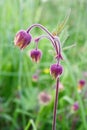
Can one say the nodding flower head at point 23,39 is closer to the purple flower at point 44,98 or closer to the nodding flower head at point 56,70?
the nodding flower head at point 56,70

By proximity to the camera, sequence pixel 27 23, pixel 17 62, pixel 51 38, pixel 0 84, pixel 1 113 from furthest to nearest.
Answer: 1. pixel 27 23
2. pixel 17 62
3. pixel 0 84
4. pixel 1 113
5. pixel 51 38

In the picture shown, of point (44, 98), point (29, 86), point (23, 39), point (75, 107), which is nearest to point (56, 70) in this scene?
point (23, 39)

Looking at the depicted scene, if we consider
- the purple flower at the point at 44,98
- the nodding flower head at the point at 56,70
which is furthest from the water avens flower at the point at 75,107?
the nodding flower head at the point at 56,70

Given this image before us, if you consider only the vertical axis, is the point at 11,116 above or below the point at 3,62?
below

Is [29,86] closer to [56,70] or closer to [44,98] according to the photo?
[44,98]

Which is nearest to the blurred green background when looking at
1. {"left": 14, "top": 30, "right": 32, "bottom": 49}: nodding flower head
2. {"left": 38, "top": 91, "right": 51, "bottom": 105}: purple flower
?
{"left": 38, "top": 91, "right": 51, "bottom": 105}: purple flower

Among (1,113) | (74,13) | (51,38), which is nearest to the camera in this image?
(51,38)

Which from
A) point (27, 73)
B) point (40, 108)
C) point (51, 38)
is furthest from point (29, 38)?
point (27, 73)

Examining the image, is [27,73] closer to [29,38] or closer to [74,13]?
[29,38]

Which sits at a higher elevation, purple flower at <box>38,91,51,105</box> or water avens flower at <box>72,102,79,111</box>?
purple flower at <box>38,91,51,105</box>

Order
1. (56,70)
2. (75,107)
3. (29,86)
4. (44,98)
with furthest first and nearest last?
1. (29,86)
2. (44,98)
3. (75,107)
4. (56,70)

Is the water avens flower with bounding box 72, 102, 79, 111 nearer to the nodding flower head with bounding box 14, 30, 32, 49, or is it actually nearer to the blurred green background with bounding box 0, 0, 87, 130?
the blurred green background with bounding box 0, 0, 87, 130
